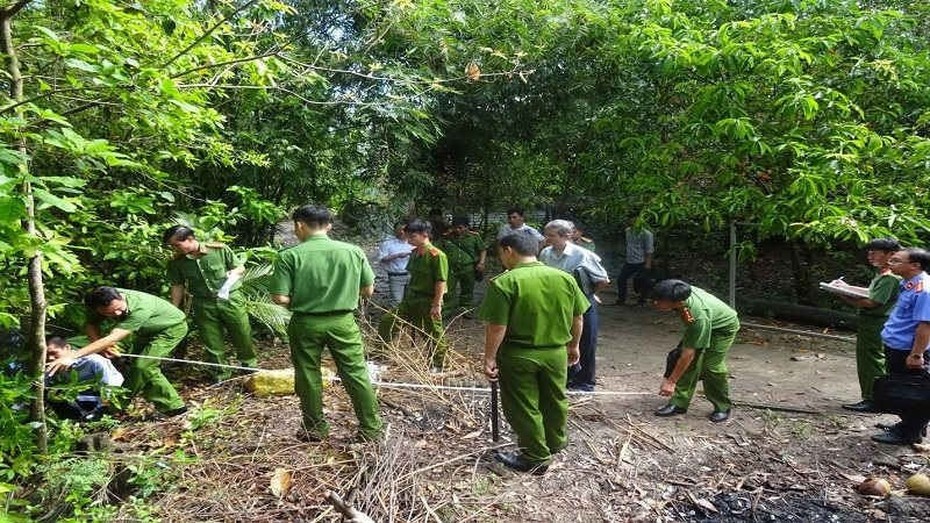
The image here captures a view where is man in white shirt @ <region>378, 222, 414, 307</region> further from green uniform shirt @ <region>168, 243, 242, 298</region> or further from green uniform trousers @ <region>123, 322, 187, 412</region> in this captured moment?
green uniform trousers @ <region>123, 322, 187, 412</region>

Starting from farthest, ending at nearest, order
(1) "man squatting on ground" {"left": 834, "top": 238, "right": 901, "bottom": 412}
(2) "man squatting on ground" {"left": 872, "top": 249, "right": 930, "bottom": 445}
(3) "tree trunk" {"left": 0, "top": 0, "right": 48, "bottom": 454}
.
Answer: (1) "man squatting on ground" {"left": 834, "top": 238, "right": 901, "bottom": 412} → (2) "man squatting on ground" {"left": 872, "top": 249, "right": 930, "bottom": 445} → (3) "tree trunk" {"left": 0, "top": 0, "right": 48, "bottom": 454}

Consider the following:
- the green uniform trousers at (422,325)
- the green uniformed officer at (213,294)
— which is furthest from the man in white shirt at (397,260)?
the green uniformed officer at (213,294)

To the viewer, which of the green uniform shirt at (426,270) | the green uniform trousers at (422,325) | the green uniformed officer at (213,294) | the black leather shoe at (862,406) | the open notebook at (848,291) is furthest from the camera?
the green uniform trousers at (422,325)

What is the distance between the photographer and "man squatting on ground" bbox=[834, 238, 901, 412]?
490 cm


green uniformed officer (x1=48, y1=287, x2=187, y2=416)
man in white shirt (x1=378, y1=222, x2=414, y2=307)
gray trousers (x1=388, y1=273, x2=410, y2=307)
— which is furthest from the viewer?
gray trousers (x1=388, y1=273, x2=410, y2=307)

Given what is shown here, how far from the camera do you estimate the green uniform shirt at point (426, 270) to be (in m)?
5.79

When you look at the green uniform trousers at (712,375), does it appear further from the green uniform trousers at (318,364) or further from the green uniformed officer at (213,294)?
the green uniformed officer at (213,294)

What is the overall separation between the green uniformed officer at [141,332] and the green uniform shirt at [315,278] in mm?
1380

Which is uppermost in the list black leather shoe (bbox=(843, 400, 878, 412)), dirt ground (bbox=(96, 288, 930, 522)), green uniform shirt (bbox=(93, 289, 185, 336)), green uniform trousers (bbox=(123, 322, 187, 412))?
green uniform shirt (bbox=(93, 289, 185, 336))

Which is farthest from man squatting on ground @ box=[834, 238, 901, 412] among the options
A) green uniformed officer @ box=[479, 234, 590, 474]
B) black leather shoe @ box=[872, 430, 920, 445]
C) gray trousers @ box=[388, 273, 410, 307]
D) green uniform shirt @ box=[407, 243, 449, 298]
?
gray trousers @ box=[388, 273, 410, 307]

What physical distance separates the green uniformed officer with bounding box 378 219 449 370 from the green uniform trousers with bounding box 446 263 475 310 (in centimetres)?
209

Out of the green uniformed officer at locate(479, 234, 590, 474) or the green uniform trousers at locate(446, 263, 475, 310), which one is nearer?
the green uniformed officer at locate(479, 234, 590, 474)

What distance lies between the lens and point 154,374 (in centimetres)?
488

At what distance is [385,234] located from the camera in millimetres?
8898
